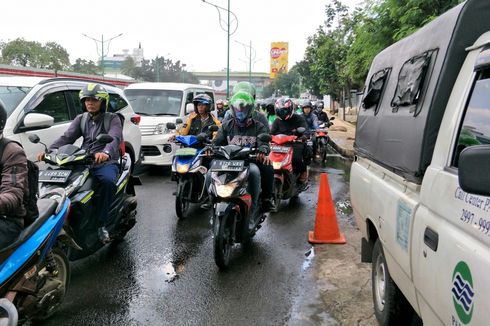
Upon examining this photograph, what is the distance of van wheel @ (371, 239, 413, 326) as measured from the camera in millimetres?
3275

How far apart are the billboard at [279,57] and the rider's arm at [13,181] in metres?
72.3

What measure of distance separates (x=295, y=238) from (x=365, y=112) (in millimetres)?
2371

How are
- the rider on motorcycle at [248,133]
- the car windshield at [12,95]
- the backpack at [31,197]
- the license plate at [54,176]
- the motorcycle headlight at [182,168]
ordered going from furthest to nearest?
the motorcycle headlight at [182,168]
the car windshield at [12,95]
the rider on motorcycle at [248,133]
the license plate at [54,176]
the backpack at [31,197]

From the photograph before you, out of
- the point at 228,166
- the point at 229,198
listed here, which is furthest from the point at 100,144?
the point at 229,198

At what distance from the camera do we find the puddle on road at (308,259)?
508cm

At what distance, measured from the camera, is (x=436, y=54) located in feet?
8.93

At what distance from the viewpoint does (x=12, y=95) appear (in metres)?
6.24

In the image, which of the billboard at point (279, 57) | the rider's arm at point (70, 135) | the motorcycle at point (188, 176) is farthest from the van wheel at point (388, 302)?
the billboard at point (279, 57)

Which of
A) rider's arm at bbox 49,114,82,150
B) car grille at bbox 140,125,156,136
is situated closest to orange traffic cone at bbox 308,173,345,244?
rider's arm at bbox 49,114,82,150

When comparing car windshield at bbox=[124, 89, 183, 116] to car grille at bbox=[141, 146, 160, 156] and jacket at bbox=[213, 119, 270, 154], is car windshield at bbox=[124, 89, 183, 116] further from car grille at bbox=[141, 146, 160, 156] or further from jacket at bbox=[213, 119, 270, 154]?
jacket at bbox=[213, 119, 270, 154]

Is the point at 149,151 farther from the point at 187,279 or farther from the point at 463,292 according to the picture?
the point at 463,292

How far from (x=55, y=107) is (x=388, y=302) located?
531 centimetres

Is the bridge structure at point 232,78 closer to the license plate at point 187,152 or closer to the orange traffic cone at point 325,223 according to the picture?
the license plate at point 187,152

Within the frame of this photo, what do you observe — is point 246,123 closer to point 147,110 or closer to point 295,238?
point 295,238
